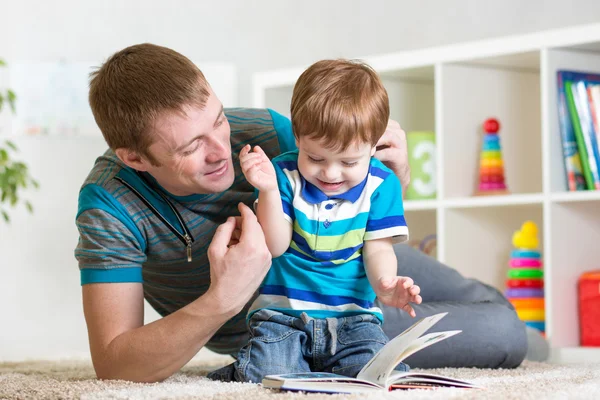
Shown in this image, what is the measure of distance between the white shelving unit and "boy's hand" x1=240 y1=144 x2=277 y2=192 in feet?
4.51

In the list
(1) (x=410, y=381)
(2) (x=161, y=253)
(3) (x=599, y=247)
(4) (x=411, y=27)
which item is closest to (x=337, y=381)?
(1) (x=410, y=381)

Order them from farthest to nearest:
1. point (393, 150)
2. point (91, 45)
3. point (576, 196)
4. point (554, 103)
Result: 1. point (91, 45)
2. point (554, 103)
3. point (576, 196)
4. point (393, 150)

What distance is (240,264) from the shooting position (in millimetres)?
1308

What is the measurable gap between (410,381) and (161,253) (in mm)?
583

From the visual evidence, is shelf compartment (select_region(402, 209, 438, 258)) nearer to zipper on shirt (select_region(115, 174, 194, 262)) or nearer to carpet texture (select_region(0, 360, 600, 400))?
carpet texture (select_region(0, 360, 600, 400))

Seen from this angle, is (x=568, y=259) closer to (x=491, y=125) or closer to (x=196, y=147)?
(x=491, y=125)

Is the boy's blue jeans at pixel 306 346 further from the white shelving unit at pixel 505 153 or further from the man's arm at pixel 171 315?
the white shelving unit at pixel 505 153

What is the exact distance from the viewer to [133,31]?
3.37 meters

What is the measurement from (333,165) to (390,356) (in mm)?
327

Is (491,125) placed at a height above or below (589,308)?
above

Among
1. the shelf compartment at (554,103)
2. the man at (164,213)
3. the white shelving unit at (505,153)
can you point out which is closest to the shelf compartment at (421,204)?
the white shelving unit at (505,153)

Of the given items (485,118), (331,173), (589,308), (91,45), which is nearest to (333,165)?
(331,173)

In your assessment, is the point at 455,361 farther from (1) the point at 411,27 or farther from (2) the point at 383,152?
(1) the point at 411,27

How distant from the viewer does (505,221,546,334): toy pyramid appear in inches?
103
